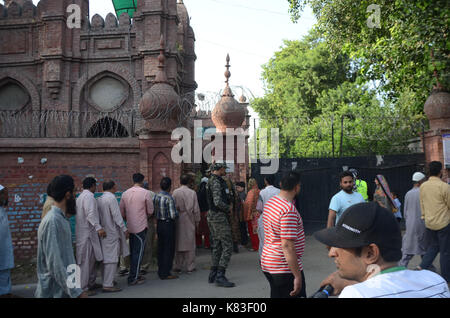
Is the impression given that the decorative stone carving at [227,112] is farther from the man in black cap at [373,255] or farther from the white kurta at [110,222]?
the man in black cap at [373,255]

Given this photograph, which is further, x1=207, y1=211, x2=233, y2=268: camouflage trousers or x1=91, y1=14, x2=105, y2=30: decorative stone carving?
x1=91, y1=14, x2=105, y2=30: decorative stone carving

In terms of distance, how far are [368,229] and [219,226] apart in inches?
164

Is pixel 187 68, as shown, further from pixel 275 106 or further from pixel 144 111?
pixel 275 106

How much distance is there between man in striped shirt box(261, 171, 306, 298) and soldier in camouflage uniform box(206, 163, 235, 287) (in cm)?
201

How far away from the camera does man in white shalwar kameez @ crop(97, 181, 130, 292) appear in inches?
225

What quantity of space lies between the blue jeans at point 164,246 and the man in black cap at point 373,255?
4.87 meters

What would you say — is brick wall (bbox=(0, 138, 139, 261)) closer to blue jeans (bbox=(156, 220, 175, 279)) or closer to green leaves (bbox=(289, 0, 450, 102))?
blue jeans (bbox=(156, 220, 175, 279))

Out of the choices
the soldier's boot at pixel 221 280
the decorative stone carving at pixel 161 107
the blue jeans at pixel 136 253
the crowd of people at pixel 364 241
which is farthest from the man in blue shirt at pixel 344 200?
the decorative stone carving at pixel 161 107

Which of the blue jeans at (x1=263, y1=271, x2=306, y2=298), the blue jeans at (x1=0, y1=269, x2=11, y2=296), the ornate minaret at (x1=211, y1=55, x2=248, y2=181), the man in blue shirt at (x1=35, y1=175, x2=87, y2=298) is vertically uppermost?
the ornate minaret at (x1=211, y1=55, x2=248, y2=181)

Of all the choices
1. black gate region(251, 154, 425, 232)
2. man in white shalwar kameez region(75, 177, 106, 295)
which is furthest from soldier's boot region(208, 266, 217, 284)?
black gate region(251, 154, 425, 232)

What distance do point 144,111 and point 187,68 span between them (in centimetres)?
1090

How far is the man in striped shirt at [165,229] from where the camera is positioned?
637 centimetres

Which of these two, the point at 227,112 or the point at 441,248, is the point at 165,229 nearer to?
the point at 227,112

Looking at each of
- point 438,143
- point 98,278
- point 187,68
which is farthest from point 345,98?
point 98,278
